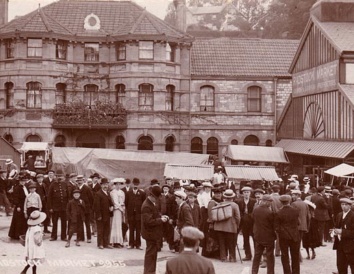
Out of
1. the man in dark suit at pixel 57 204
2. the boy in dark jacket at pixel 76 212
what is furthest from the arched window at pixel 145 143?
the boy in dark jacket at pixel 76 212

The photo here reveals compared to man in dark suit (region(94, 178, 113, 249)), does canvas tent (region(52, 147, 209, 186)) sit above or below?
above

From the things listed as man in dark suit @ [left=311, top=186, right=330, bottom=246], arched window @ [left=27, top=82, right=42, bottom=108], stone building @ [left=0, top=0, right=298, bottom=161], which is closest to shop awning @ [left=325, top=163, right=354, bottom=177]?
man in dark suit @ [left=311, top=186, right=330, bottom=246]

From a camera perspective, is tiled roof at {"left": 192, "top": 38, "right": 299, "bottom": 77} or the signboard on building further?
tiled roof at {"left": 192, "top": 38, "right": 299, "bottom": 77}

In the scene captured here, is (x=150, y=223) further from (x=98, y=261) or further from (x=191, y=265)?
(x=191, y=265)

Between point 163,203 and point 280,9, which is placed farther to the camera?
point 280,9

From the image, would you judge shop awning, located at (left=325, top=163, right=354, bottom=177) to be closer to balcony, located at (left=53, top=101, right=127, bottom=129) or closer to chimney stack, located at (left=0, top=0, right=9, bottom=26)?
balcony, located at (left=53, top=101, right=127, bottom=129)

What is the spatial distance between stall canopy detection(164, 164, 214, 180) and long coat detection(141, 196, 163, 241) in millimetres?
10438

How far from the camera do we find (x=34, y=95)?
37.6 metres

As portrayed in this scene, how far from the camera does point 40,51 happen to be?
123ft

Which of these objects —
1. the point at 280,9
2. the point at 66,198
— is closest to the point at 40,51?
the point at 66,198

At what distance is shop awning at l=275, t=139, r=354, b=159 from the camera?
2680cm

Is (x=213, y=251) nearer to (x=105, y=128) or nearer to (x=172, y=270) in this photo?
(x=172, y=270)

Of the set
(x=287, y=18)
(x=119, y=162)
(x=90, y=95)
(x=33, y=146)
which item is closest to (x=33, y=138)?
(x=33, y=146)

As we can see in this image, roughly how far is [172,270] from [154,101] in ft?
99.3
